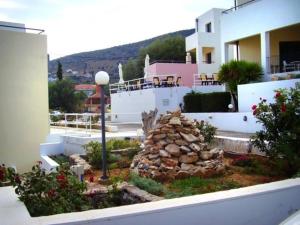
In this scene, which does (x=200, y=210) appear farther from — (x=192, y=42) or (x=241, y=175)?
(x=192, y=42)

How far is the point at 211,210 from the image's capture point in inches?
177

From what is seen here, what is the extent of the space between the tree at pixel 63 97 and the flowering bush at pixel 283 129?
4787 cm

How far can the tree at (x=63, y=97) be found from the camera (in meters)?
54.3

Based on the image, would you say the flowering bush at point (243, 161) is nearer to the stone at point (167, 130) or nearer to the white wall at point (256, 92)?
the stone at point (167, 130)

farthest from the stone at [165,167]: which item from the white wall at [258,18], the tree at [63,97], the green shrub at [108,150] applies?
the tree at [63,97]

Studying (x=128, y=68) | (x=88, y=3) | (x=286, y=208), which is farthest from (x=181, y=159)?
(x=128, y=68)

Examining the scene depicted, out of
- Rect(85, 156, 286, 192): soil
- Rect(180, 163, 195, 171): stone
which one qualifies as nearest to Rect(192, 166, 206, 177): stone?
Rect(180, 163, 195, 171): stone

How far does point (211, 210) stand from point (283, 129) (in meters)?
4.22

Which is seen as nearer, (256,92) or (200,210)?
(200,210)

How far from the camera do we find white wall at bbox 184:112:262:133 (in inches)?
639

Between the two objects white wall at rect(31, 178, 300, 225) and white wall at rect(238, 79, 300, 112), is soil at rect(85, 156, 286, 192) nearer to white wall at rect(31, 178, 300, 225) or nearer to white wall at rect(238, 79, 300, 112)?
white wall at rect(31, 178, 300, 225)

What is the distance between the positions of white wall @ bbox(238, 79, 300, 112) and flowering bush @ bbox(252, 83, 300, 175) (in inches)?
314

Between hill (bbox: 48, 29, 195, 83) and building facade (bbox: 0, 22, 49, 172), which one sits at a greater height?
hill (bbox: 48, 29, 195, 83)

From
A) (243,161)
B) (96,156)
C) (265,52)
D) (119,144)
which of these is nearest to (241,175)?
(243,161)
